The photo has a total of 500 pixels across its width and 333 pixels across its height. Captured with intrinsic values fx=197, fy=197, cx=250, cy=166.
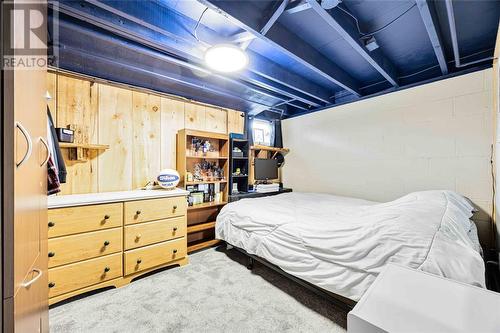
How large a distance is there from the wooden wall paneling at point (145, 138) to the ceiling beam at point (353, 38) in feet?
7.43

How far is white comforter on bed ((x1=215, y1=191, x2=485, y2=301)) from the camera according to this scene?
42.2 inches

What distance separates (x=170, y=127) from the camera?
2.91m

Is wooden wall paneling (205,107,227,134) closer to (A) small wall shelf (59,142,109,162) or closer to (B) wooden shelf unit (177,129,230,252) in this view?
(B) wooden shelf unit (177,129,230,252)

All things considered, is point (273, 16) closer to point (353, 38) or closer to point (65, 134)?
point (353, 38)

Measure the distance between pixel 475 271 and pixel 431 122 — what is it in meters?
2.17

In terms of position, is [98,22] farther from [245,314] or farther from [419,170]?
[419,170]

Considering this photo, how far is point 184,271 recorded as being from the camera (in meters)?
2.25

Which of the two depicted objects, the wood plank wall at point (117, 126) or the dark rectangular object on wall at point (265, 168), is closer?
the wood plank wall at point (117, 126)

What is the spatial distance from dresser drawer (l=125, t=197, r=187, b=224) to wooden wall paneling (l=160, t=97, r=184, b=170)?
77cm

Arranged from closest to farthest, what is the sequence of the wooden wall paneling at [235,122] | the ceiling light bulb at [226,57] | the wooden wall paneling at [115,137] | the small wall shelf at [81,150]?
the ceiling light bulb at [226,57] < the small wall shelf at [81,150] < the wooden wall paneling at [115,137] < the wooden wall paneling at [235,122]

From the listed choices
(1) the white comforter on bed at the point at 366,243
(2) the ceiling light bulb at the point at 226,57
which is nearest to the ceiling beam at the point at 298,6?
(2) the ceiling light bulb at the point at 226,57

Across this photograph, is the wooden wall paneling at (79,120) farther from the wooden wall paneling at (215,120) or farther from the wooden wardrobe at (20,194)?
the wooden wardrobe at (20,194)

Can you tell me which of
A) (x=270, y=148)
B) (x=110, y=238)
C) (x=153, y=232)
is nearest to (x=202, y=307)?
(x=153, y=232)

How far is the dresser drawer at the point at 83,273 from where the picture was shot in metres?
1.65
